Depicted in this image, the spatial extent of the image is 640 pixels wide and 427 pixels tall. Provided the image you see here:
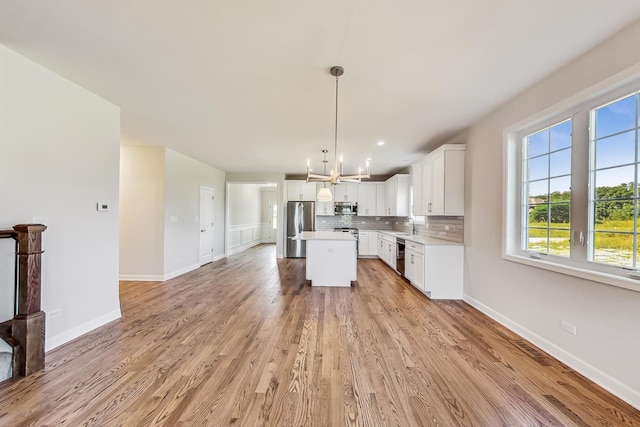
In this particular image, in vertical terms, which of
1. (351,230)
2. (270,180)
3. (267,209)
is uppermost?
(270,180)

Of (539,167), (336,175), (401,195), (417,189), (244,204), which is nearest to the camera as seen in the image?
(539,167)

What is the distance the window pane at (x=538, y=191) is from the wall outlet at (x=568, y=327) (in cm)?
119

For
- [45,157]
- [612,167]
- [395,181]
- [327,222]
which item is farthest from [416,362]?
[327,222]

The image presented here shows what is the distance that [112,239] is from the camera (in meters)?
3.21

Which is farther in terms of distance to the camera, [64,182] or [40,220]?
[64,182]

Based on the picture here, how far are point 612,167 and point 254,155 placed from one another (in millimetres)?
5245

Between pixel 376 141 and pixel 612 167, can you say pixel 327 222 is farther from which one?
pixel 612 167

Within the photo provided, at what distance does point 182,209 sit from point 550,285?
6.06 m

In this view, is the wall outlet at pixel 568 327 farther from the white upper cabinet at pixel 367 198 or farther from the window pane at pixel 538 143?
the white upper cabinet at pixel 367 198

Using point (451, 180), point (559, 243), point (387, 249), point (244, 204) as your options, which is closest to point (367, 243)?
point (387, 249)

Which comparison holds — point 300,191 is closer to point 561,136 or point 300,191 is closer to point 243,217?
point 243,217

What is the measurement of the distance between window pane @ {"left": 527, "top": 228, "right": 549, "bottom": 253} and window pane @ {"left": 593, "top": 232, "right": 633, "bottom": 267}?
1.78 feet

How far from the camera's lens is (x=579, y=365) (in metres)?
2.15

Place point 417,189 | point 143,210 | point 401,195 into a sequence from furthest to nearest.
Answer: point 401,195 < point 417,189 < point 143,210
